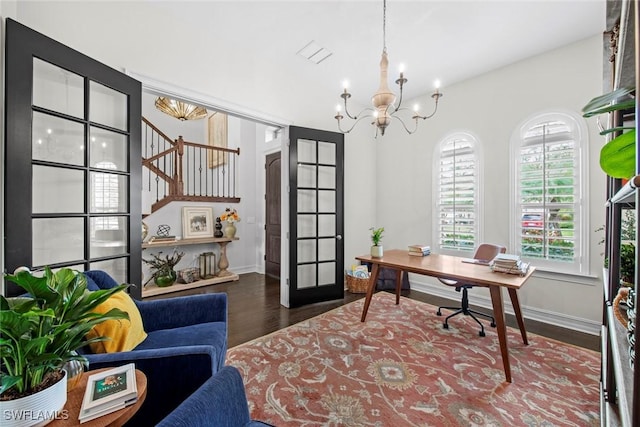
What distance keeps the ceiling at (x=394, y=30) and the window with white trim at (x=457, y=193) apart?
0.96 meters

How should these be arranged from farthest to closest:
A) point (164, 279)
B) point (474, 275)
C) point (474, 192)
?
point (164, 279), point (474, 192), point (474, 275)

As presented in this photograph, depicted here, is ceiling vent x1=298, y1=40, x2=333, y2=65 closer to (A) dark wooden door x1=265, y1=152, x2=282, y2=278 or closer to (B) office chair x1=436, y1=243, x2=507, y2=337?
(A) dark wooden door x1=265, y1=152, x2=282, y2=278

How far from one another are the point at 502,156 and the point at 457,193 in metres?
0.69

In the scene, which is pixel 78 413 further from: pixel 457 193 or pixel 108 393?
pixel 457 193

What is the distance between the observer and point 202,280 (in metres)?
4.59

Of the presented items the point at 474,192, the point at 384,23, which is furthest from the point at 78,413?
the point at 474,192

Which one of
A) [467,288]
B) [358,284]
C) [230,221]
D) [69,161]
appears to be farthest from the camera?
[230,221]

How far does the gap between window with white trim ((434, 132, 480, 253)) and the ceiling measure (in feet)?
3.15

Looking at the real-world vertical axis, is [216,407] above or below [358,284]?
above

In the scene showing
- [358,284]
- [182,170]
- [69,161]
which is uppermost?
[182,170]

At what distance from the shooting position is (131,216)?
2127mm

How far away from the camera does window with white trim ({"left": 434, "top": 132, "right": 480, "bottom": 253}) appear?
3.58 metres

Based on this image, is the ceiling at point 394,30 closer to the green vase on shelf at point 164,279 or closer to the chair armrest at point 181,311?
the chair armrest at point 181,311

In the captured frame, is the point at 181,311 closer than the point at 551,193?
Yes
